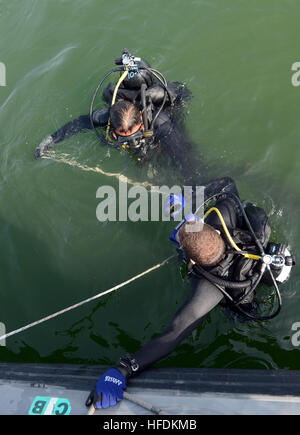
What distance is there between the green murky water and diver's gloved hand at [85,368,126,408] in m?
1.13

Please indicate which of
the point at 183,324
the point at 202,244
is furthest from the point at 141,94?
the point at 183,324

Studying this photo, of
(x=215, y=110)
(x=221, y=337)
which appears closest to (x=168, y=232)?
(x=221, y=337)

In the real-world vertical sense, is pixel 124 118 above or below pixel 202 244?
above

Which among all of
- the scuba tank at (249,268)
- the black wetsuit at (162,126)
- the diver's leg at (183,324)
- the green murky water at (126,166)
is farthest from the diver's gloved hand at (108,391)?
the black wetsuit at (162,126)

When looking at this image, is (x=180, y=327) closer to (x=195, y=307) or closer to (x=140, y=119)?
(x=195, y=307)

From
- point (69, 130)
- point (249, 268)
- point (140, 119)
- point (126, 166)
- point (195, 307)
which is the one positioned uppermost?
point (69, 130)

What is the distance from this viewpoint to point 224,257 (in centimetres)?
287

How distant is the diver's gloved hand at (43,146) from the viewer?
17.1 ft

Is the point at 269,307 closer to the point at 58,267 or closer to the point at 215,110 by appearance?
the point at 58,267

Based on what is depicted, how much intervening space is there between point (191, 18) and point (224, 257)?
5.08 metres

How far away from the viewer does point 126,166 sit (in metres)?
5.08

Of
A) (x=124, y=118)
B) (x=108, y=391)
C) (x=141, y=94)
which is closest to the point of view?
(x=108, y=391)

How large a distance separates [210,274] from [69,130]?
3323 millimetres

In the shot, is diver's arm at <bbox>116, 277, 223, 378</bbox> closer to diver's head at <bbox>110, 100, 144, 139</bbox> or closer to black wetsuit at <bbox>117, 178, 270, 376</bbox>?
black wetsuit at <bbox>117, 178, 270, 376</bbox>
